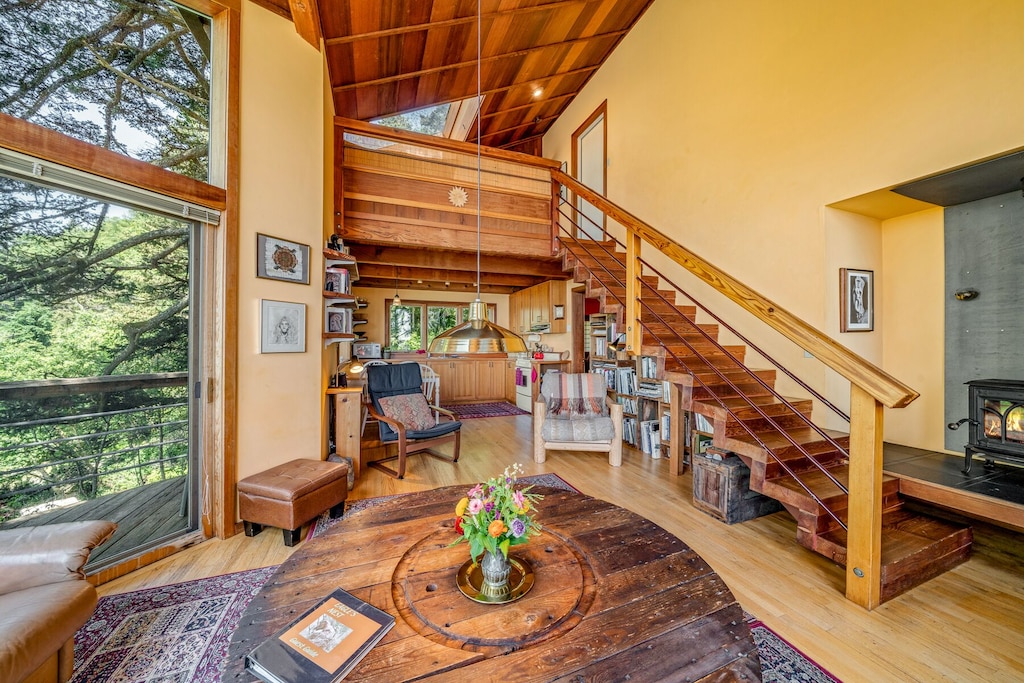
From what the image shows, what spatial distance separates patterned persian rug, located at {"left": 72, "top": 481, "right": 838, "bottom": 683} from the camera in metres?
1.47

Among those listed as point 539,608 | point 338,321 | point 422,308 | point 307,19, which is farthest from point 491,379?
point 539,608

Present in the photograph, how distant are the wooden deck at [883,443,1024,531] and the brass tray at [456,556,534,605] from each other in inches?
97.7

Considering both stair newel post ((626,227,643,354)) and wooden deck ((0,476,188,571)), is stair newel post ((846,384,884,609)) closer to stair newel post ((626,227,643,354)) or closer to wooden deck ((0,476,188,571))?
stair newel post ((626,227,643,354))

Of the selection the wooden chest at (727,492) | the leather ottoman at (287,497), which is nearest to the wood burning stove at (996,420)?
the wooden chest at (727,492)

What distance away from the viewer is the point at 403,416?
3965 millimetres

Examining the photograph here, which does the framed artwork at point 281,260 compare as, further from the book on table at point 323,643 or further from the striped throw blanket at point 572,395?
the striped throw blanket at point 572,395

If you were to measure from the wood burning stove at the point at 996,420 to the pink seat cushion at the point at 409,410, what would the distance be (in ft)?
13.1

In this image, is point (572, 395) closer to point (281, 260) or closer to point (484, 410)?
point (484, 410)

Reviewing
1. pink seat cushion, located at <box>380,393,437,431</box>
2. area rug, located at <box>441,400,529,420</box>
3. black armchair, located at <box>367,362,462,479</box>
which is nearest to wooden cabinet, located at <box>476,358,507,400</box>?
area rug, located at <box>441,400,529,420</box>

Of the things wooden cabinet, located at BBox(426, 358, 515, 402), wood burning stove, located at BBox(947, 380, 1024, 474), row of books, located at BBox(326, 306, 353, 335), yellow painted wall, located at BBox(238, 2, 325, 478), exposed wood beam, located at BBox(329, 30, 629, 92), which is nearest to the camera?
wood burning stove, located at BBox(947, 380, 1024, 474)

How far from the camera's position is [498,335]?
64.3 inches

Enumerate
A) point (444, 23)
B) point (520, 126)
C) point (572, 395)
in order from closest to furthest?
point (444, 23) < point (572, 395) < point (520, 126)

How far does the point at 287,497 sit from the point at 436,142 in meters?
3.49

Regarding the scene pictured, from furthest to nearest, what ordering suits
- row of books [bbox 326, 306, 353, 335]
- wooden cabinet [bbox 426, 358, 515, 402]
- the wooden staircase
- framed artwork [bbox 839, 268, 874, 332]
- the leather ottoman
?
wooden cabinet [bbox 426, 358, 515, 402], row of books [bbox 326, 306, 353, 335], framed artwork [bbox 839, 268, 874, 332], the leather ottoman, the wooden staircase
